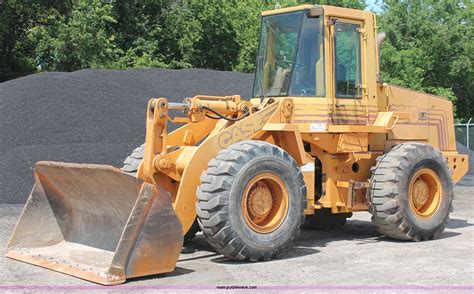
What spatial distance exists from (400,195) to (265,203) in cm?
182

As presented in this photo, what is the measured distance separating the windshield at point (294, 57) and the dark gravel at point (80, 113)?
214 inches

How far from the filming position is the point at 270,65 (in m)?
8.45

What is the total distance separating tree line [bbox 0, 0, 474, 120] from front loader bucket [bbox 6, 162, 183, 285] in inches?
673

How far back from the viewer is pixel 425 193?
860cm

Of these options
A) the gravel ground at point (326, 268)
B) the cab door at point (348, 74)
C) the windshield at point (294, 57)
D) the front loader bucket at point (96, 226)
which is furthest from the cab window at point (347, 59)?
the front loader bucket at point (96, 226)

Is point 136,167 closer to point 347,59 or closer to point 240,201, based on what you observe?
point 240,201

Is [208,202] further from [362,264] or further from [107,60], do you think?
[107,60]

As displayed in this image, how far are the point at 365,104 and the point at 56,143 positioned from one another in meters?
7.52

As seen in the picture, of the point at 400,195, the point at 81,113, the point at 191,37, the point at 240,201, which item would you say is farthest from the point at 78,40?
the point at 240,201

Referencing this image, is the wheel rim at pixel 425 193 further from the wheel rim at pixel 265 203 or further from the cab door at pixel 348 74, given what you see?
the wheel rim at pixel 265 203

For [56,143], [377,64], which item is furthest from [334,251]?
[56,143]

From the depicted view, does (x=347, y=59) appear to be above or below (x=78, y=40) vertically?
below

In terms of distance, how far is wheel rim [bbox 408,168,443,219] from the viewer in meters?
8.43

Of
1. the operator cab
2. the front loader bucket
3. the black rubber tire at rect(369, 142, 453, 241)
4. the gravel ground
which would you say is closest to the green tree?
the gravel ground
